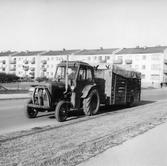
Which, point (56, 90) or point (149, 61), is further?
point (149, 61)

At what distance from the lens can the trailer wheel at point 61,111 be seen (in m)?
8.44

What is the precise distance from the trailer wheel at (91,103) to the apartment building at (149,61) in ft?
173

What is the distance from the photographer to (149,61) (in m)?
63.8

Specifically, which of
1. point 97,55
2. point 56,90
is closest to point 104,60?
point 97,55

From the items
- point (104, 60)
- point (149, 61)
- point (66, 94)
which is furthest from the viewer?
point (104, 60)

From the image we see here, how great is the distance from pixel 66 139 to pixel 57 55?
238 ft

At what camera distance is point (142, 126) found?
749 centimetres

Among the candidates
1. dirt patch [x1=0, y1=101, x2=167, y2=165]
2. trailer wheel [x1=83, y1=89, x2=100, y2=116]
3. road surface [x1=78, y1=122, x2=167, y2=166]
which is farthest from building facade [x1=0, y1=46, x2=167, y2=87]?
road surface [x1=78, y1=122, x2=167, y2=166]

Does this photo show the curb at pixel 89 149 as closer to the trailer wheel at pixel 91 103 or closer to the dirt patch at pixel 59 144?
the dirt patch at pixel 59 144

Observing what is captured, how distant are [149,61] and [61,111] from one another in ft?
193

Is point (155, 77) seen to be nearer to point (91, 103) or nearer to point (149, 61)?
point (149, 61)

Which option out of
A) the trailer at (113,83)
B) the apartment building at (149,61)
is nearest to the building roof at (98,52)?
the apartment building at (149,61)

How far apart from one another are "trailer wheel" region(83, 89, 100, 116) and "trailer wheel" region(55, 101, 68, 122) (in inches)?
45.1

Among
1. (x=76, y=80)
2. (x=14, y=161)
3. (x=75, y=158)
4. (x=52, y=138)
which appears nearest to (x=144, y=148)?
(x=75, y=158)
